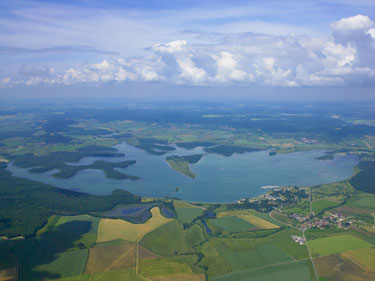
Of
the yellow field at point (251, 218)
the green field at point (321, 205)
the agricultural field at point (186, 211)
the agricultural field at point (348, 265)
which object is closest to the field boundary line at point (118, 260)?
the agricultural field at point (186, 211)

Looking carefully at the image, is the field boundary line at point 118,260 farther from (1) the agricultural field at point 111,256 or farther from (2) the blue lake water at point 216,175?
(2) the blue lake water at point 216,175

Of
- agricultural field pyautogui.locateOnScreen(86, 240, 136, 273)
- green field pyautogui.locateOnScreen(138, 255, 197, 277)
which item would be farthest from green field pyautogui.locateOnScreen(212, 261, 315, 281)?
agricultural field pyautogui.locateOnScreen(86, 240, 136, 273)

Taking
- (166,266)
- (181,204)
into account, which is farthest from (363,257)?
(181,204)

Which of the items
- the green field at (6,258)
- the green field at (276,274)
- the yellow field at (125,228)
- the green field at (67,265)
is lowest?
the green field at (276,274)

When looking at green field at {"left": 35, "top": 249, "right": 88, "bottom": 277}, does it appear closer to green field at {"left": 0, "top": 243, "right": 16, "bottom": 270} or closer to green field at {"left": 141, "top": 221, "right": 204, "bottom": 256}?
green field at {"left": 0, "top": 243, "right": 16, "bottom": 270}

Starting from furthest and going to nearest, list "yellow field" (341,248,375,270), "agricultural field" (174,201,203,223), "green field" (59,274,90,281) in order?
"agricultural field" (174,201,203,223) → "yellow field" (341,248,375,270) → "green field" (59,274,90,281)

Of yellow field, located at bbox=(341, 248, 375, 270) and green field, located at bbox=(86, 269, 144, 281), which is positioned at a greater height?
yellow field, located at bbox=(341, 248, 375, 270)

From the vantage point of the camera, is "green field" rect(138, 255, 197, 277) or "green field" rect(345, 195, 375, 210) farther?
"green field" rect(345, 195, 375, 210)
